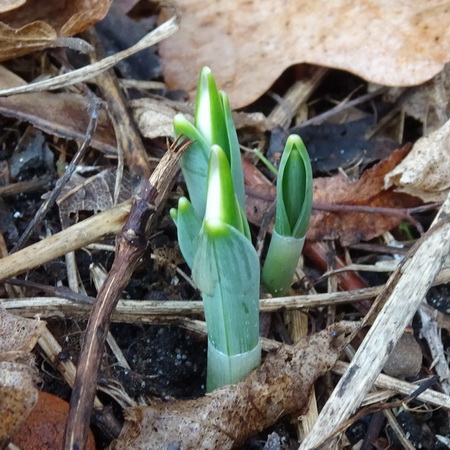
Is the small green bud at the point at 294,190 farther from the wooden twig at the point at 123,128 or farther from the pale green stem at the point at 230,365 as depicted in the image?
the wooden twig at the point at 123,128

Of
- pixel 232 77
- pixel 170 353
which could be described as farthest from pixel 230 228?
pixel 232 77

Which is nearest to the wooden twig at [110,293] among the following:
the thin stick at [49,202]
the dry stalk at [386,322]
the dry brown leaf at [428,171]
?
the thin stick at [49,202]

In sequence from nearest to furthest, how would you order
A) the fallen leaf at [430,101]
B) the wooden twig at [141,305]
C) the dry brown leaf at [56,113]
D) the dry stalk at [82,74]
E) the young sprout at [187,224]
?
the young sprout at [187,224] → the wooden twig at [141,305] → the dry stalk at [82,74] → the dry brown leaf at [56,113] → the fallen leaf at [430,101]

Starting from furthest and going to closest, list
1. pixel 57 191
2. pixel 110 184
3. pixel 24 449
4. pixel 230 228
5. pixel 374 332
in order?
pixel 110 184, pixel 57 191, pixel 374 332, pixel 24 449, pixel 230 228

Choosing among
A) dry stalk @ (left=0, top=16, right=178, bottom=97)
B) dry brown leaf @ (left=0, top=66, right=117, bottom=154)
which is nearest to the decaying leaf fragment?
dry brown leaf @ (left=0, top=66, right=117, bottom=154)

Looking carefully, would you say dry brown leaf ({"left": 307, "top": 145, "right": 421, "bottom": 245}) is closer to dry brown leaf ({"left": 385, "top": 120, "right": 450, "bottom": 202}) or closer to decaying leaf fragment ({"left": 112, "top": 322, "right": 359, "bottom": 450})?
dry brown leaf ({"left": 385, "top": 120, "right": 450, "bottom": 202})

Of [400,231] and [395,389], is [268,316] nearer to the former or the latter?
[395,389]
